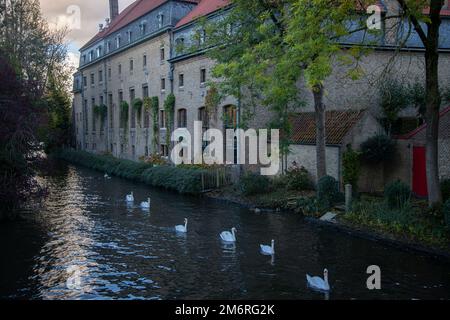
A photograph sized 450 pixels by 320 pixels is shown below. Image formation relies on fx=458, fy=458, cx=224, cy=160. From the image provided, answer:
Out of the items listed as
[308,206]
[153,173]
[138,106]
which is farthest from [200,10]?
[308,206]

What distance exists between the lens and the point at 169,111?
103 ft

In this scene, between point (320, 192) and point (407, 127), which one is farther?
point (407, 127)

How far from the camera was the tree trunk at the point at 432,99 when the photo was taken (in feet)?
41.3

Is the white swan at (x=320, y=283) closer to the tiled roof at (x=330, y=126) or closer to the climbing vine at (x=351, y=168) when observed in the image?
the climbing vine at (x=351, y=168)

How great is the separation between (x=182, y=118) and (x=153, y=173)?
4.99 metres

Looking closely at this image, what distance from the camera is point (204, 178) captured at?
933 inches

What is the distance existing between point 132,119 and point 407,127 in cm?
2290

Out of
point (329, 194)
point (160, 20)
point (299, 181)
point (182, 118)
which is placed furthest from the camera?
point (160, 20)

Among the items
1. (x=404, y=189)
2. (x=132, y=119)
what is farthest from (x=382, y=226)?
(x=132, y=119)

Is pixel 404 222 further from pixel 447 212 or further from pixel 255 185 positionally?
pixel 255 185

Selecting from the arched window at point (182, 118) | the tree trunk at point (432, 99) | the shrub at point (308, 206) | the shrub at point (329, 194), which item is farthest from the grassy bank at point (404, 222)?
the arched window at point (182, 118)

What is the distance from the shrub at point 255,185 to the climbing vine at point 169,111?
462 inches
